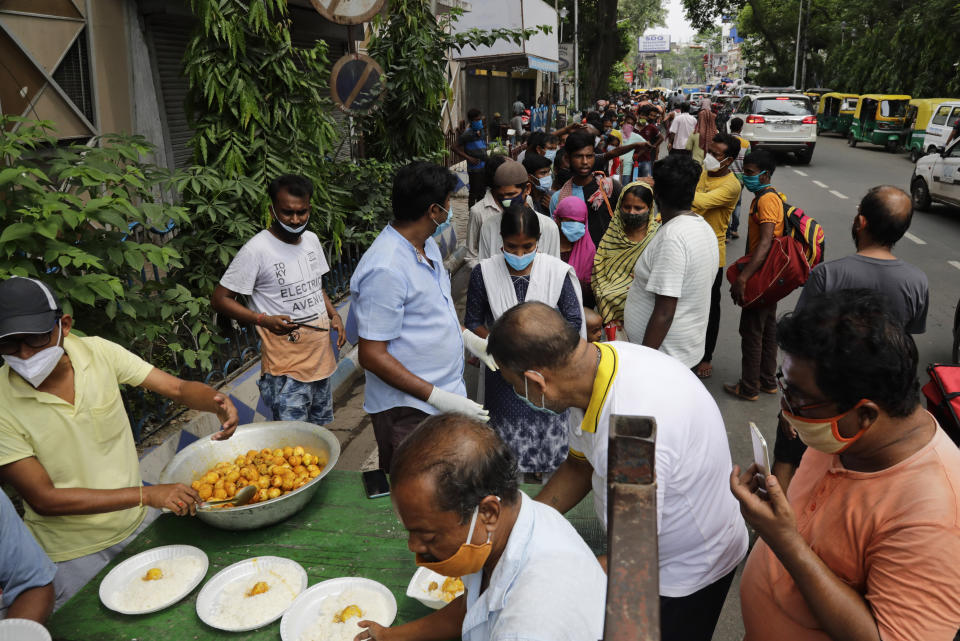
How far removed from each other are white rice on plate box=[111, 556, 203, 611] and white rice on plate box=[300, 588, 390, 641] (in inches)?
19.8

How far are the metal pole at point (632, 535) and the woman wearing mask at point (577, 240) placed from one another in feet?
12.5

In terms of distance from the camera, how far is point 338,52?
33.7ft

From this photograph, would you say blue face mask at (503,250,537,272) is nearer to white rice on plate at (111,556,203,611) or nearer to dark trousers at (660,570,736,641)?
dark trousers at (660,570,736,641)

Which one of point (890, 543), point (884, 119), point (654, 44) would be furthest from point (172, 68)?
point (654, 44)

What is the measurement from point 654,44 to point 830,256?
341 ft

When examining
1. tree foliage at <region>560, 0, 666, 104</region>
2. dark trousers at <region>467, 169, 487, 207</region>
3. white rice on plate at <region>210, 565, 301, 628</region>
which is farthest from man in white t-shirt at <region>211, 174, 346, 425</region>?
tree foliage at <region>560, 0, 666, 104</region>

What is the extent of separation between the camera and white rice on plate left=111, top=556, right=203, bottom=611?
6.90 ft

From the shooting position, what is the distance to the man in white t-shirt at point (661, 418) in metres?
1.85

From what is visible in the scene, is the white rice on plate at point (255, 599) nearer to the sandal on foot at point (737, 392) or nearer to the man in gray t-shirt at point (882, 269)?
the man in gray t-shirt at point (882, 269)

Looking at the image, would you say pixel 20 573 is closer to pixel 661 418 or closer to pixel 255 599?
pixel 255 599

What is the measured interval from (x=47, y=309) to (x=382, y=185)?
19.3 feet

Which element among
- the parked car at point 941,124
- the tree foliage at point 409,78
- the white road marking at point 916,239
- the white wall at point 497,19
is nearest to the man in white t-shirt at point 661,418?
the tree foliage at point 409,78

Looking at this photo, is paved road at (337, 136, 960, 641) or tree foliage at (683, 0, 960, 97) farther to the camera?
tree foliage at (683, 0, 960, 97)

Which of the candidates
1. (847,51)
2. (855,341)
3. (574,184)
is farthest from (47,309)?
(847,51)
